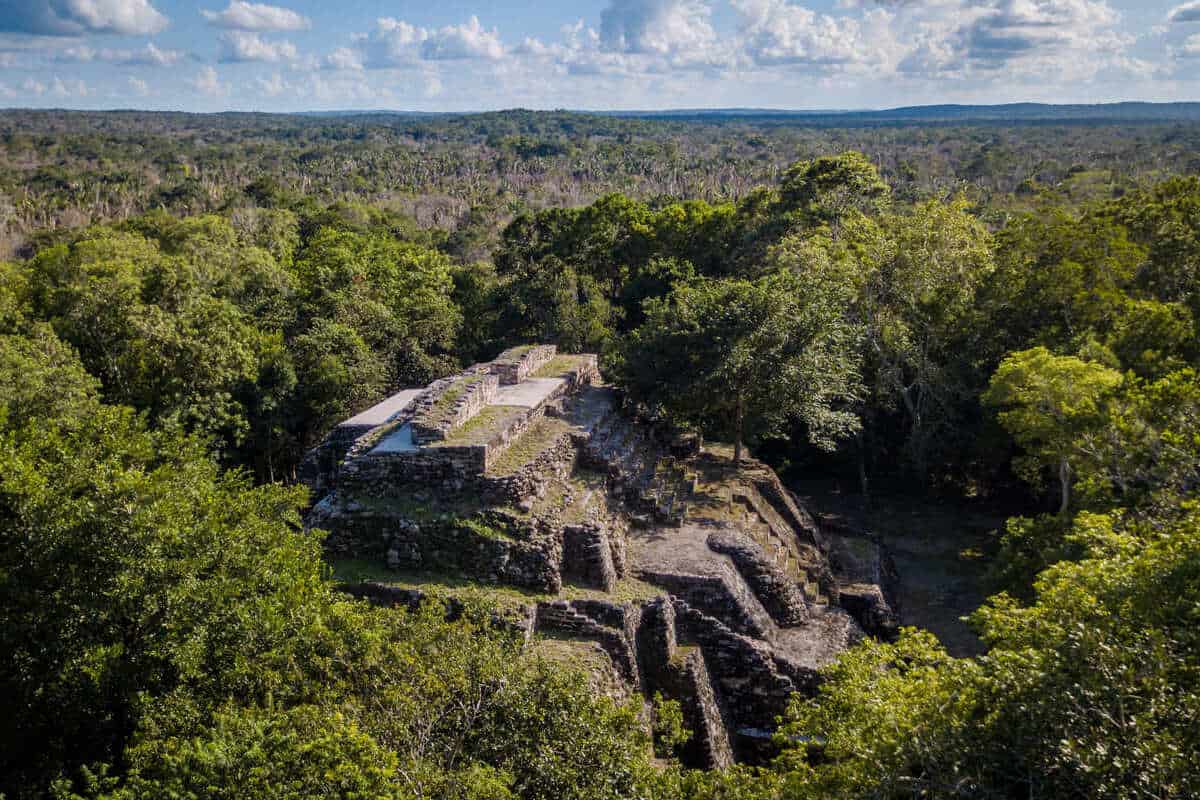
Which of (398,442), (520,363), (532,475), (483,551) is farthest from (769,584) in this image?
(520,363)

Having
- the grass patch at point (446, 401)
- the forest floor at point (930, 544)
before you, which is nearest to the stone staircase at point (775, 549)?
the forest floor at point (930, 544)

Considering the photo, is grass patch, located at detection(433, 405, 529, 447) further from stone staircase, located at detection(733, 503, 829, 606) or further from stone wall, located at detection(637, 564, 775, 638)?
stone staircase, located at detection(733, 503, 829, 606)

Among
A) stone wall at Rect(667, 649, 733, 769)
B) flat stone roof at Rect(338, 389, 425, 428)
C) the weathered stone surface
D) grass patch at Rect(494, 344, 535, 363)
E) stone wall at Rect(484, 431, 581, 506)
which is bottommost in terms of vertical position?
the weathered stone surface

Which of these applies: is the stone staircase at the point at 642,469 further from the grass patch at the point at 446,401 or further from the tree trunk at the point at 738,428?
the grass patch at the point at 446,401

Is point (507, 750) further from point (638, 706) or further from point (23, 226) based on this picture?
point (23, 226)

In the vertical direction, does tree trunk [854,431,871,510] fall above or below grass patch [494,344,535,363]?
below

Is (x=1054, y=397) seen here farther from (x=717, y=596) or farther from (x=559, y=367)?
(x=559, y=367)

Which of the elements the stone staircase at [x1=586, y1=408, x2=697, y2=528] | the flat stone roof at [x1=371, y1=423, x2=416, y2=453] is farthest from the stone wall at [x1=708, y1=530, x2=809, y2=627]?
the flat stone roof at [x1=371, y1=423, x2=416, y2=453]

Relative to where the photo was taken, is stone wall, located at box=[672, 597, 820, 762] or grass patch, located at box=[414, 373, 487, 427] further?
grass patch, located at box=[414, 373, 487, 427]

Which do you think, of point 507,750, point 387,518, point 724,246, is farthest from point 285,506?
point 724,246
